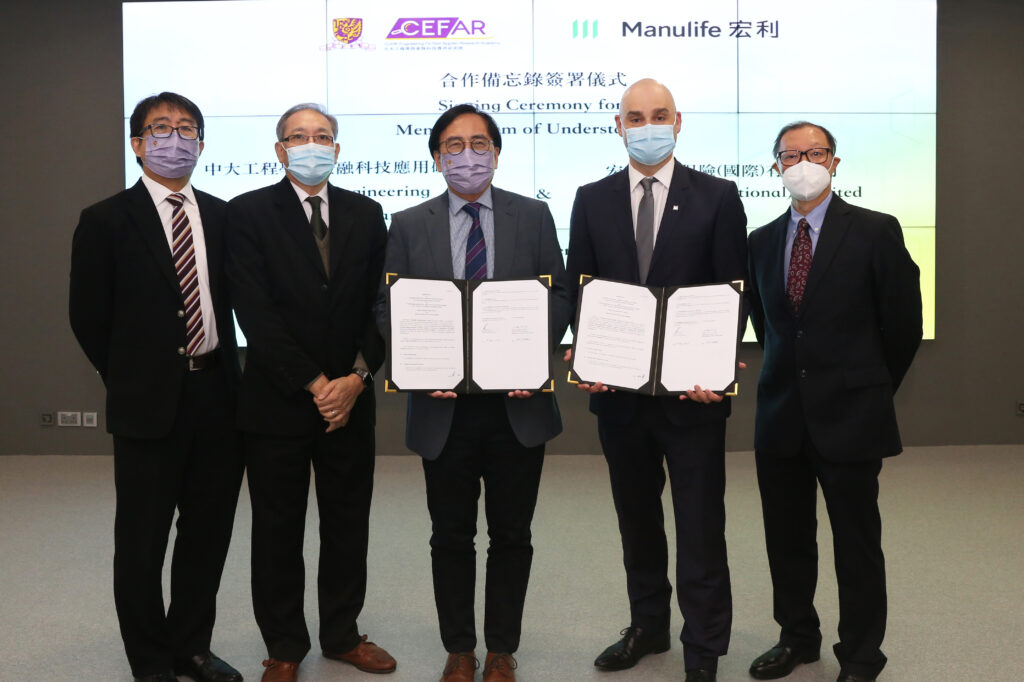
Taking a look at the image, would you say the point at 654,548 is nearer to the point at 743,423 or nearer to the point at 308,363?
the point at 308,363

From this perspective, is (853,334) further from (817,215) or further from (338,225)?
(338,225)

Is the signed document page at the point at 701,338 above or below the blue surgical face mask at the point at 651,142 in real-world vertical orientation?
below

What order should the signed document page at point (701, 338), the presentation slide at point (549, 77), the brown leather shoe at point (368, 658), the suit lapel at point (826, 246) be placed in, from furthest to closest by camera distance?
the presentation slide at point (549, 77) → the brown leather shoe at point (368, 658) → the suit lapel at point (826, 246) → the signed document page at point (701, 338)

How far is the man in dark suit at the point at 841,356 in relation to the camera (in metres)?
2.63

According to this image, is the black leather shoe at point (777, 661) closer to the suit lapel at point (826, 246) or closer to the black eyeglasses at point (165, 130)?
the suit lapel at point (826, 246)

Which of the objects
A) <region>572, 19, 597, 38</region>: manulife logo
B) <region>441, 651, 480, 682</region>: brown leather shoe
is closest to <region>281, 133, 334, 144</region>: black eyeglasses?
<region>441, 651, 480, 682</region>: brown leather shoe

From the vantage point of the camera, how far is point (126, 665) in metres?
2.96

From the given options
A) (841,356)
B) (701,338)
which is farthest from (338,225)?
(841,356)

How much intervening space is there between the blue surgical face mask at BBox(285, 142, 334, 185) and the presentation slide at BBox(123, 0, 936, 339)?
3.25 metres

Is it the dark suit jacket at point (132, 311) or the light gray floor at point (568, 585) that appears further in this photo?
the light gray floor at point (568, 585)

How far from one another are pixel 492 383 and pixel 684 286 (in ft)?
2.03

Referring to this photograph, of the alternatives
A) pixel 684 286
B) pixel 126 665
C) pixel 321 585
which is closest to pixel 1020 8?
pixel 684 286

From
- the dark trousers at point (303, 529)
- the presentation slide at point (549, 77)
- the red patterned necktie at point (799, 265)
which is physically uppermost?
the presentation slide at point (549, 77)

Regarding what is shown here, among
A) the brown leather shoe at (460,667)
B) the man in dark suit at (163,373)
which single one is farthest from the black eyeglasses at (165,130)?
the brown leather shoe at (460,667)
